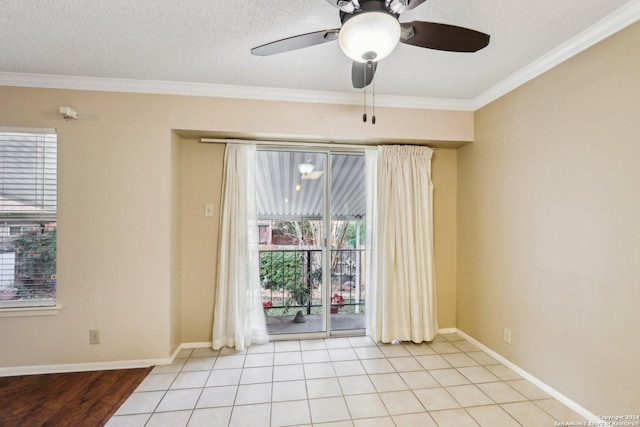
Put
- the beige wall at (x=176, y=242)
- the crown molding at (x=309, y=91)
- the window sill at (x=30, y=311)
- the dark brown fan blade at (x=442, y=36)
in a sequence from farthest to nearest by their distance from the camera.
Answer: the beige wall at (x=176, y=242) → the window sill at (x=30, y=311) → the crown molding at (x=309, y=91) → the dark brown fan blade at (x=442, y=36)

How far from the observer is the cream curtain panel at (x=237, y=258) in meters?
3.03

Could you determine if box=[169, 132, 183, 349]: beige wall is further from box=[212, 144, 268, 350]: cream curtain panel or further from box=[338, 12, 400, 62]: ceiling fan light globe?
box=[338, 12, 400, 62]: ceiling fan light globe

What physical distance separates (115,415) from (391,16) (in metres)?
2.86

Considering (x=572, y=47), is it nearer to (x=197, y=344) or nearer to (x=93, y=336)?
(x=197, y=344)

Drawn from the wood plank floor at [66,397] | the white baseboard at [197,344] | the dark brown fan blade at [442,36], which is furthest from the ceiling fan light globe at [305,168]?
the wood plank floor at [66,397]

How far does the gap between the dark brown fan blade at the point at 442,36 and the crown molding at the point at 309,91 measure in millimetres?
1004

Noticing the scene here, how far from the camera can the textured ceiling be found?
5.70 ft

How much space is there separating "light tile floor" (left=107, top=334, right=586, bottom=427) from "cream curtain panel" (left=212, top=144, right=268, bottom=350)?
0.22 m

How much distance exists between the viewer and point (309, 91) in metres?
2.89

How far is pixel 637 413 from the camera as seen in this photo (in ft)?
5.61

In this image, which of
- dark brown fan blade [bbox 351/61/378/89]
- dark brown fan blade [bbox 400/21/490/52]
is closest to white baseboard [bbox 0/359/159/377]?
dark brown fan blade [bbox 351/61/378/89]

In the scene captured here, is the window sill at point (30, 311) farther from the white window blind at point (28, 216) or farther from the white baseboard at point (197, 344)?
the white baseboard at point (197, 344)

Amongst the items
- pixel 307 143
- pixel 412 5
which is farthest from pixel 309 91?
pixel 412 5

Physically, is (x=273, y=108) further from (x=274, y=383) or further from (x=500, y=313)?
→ (x=500, y=313)
